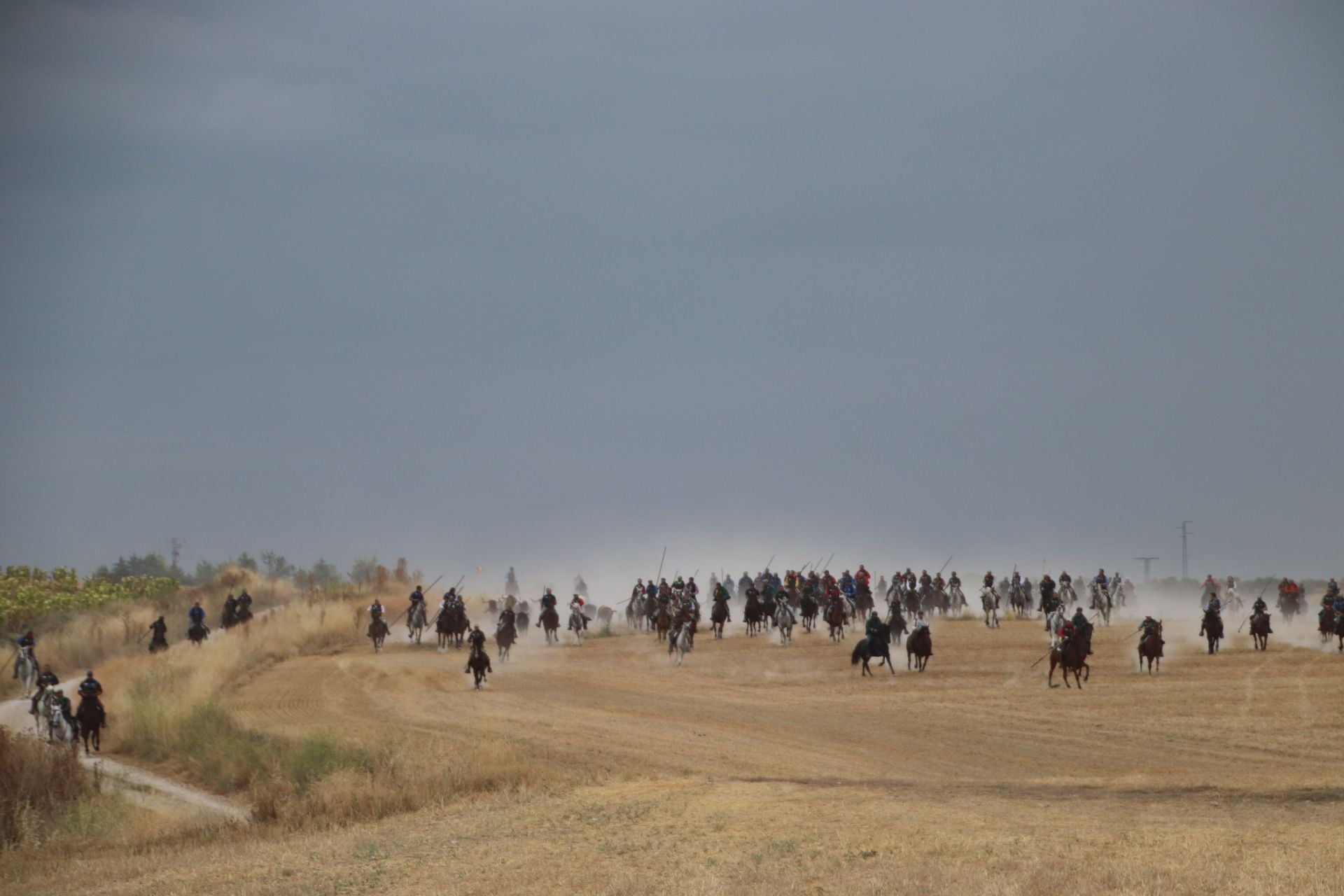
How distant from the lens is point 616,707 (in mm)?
34938

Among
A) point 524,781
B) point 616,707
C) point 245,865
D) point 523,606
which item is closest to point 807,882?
point 245,865

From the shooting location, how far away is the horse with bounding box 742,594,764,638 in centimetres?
5466

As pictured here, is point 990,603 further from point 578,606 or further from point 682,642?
point 578,606

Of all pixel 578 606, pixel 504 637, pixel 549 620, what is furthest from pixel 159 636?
pixel 578 606

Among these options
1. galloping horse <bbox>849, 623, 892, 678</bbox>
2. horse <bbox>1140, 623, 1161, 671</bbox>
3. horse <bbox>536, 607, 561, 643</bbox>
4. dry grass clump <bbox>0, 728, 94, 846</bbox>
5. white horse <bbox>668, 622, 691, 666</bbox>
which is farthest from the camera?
horse <bbox>536, 607, 561, 643</bbox>

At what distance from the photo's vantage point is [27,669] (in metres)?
42.1

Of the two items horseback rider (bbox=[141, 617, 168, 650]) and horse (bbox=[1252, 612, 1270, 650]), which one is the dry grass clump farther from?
horse (bbox=[1252, 612, 1270, 650])

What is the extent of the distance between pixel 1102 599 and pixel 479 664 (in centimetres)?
2971

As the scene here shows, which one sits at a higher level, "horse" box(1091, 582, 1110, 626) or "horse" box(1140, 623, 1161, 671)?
"horse" box(1091, 582, 1110, 626)

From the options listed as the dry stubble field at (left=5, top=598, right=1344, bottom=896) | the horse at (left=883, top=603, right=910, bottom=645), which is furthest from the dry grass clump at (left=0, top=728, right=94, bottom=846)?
the horse at (left=883, top=603, right=910, bottom=645)

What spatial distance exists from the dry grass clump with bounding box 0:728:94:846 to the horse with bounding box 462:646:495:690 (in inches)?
505

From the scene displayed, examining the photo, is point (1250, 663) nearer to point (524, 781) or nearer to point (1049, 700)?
point (1049, 700)

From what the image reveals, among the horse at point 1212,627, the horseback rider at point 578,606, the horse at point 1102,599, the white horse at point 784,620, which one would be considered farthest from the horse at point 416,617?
the horse at point 1102,599

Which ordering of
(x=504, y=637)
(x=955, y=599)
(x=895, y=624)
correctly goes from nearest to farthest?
(x=504, y=637) → (x=895, y=624) → (x=955, y=599)
